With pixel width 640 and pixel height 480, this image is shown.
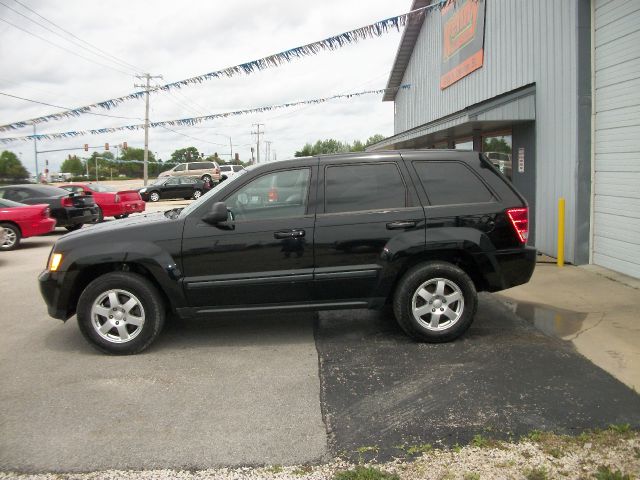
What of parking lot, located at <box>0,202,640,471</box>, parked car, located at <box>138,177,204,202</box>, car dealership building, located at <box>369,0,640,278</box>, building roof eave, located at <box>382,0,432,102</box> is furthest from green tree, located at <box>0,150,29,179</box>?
parking lot, located at <box>0,202,640,471</box>

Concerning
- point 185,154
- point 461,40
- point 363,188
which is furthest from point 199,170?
point 185,154

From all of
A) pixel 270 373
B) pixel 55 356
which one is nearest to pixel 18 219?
pixel 55 356

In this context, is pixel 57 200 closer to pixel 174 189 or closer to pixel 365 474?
pixel 365 474

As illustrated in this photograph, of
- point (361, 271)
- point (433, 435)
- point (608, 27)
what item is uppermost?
point (608, 27)

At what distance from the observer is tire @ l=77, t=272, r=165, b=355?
4.82m

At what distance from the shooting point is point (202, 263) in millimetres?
4828

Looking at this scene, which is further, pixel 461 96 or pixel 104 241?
pixel 461 96

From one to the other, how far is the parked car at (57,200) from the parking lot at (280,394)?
9611 mm

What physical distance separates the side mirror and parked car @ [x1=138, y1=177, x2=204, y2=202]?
93.9ft

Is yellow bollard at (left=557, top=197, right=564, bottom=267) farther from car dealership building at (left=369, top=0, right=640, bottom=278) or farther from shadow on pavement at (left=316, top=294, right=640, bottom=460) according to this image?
shadow on pavement at (left=316, top=294, right=640, bottom=460)

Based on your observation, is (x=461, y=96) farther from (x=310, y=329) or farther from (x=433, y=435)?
(x=433, y=435)

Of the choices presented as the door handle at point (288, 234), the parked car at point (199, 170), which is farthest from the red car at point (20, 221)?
the parked car at point (199, 170)

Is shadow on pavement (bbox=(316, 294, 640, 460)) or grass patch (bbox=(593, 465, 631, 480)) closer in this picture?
grass patch (bbox=(593, 465, 631, 480))

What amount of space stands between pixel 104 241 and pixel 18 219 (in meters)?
8.90
